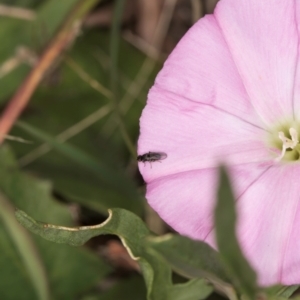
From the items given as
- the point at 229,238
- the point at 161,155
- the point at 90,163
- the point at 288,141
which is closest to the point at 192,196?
the point at 161,155

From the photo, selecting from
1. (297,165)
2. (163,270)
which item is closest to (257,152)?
(297,165)

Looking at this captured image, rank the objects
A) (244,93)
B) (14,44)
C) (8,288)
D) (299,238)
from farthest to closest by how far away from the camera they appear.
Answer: (14,44) → (8,288) → (244,93) → (299,238)

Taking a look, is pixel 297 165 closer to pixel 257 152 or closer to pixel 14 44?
pixel 257 152

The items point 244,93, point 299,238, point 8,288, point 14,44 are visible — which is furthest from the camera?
point 14,44

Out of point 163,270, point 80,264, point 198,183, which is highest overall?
point 198,183

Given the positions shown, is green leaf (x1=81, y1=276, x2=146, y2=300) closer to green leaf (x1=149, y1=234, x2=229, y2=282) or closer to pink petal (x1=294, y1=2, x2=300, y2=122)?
green leaf (x1=149, y1=234, x2=229, y2=282)

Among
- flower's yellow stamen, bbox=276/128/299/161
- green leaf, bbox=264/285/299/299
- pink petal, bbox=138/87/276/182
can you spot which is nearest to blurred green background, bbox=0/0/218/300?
pink petal, bbox=138/87/276/182
